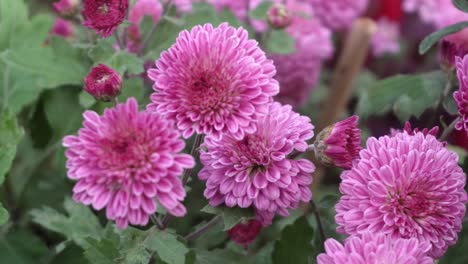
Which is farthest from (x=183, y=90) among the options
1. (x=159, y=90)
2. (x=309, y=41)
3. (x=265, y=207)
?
(x=309, y=41)

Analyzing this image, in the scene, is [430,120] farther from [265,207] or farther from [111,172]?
[111,172]

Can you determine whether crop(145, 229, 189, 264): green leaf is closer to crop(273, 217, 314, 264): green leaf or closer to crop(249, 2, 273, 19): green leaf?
crop(273, 217, 314, 264): green leaf

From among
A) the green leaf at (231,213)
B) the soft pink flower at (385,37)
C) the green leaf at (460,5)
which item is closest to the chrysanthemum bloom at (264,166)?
the green leaf at (231,213)

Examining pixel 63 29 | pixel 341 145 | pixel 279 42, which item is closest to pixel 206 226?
pixel 341 145

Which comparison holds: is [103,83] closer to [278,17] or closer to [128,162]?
[128,162]

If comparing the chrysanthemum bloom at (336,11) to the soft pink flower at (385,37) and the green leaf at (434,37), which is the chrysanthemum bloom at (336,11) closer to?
the soft pink flower at (385,37)

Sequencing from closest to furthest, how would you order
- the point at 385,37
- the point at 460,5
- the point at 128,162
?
the point at 128,162 → the point at 460,5 → the point at 385,37
